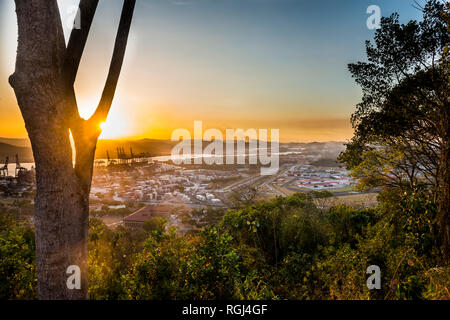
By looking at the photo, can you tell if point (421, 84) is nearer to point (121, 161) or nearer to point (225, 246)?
point (225, 246)

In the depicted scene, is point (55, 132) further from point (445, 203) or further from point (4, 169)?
point (4, 169)

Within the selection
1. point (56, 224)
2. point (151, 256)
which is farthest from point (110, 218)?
point (56, 224)

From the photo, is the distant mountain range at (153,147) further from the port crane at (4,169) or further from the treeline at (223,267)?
the treeline at (223,267)

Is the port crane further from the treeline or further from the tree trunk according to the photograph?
the tree trunk

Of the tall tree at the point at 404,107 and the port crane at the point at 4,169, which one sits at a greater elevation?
the tall tree at the point at 404,107

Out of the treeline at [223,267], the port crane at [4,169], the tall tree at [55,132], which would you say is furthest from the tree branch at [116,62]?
the port crane at [4,169]
